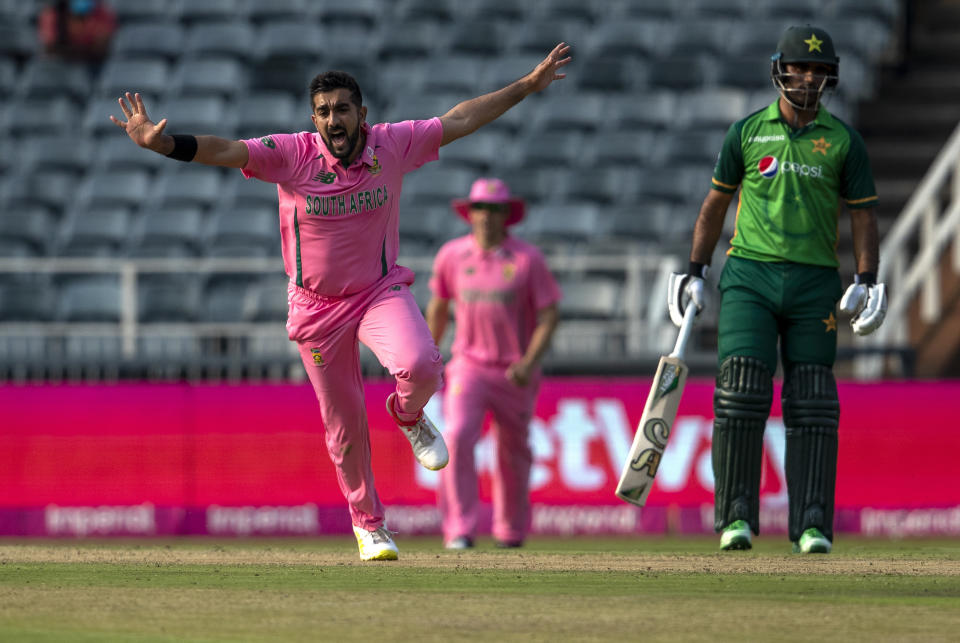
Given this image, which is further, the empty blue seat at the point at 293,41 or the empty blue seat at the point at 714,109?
the empty blue seat at the point at 293,41

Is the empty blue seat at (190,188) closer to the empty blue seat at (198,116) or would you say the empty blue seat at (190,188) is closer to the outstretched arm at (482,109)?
the empty blue seat at (198,116)

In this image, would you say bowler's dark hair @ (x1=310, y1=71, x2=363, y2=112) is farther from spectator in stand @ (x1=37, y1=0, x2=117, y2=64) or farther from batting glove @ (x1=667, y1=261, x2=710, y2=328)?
spectator in stand @ (x1=37, y1=0, x2=117, y2=64)

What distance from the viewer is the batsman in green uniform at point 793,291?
27.4 ft

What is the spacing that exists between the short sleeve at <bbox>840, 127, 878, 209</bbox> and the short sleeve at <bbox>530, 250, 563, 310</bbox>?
3981 millimetres

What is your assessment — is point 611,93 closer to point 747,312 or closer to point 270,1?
point 270,1

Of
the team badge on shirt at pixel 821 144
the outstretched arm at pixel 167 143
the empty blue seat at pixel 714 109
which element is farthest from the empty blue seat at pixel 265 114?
the outstretched arm at pixel 167 143

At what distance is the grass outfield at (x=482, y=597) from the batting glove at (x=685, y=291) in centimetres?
121

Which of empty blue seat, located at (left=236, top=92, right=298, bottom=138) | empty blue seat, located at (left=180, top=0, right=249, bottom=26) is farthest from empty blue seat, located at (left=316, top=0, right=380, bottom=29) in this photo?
empty blue seat, located at (left=236, top=92, right=298, bottom=138)

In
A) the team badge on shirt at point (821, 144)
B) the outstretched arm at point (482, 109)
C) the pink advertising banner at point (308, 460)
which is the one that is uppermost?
the outstretched arm at point (482, 109)

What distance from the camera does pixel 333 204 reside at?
784 cm

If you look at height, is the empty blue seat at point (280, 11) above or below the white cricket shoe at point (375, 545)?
above

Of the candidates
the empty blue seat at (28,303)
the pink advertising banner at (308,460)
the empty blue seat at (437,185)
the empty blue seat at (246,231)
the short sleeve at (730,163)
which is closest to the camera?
the short sleeve at (730,163)

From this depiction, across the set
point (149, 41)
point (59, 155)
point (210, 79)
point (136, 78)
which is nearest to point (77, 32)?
point (149, 41)

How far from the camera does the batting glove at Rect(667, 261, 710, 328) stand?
343 inches
